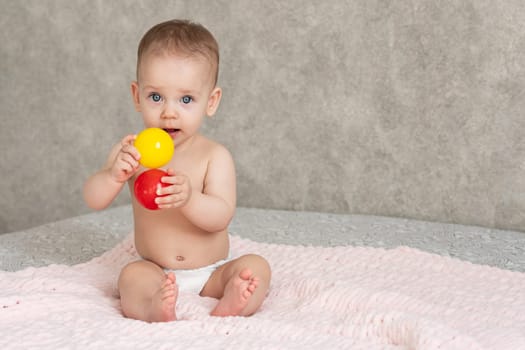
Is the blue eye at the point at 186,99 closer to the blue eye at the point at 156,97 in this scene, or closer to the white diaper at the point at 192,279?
the blue eye at the point at 156,97

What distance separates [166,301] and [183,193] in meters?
0.16

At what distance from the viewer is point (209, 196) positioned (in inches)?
48.6

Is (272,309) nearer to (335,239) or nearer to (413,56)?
(335,239)

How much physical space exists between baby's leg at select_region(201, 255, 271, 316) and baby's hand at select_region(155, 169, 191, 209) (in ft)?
0.45

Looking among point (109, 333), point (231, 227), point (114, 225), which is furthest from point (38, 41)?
point (109, 333)

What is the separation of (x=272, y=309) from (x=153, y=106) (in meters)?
0.36

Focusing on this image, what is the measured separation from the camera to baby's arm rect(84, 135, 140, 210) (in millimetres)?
1149

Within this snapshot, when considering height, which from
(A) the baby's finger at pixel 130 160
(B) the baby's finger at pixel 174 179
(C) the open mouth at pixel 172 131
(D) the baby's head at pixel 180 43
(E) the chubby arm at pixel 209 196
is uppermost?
(D) the baby's head at pixel 180 43

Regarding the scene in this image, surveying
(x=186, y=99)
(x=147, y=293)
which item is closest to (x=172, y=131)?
(x=186, y=99)

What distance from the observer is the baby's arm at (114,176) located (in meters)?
1.15

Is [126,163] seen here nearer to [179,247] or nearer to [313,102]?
[179,247]

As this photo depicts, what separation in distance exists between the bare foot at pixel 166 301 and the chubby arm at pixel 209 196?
111 millimetres

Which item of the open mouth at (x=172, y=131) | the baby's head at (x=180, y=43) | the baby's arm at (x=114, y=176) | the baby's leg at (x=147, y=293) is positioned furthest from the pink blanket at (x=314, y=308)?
the baby's head at (x=180, y=43)

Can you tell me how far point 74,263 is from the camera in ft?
4.75
